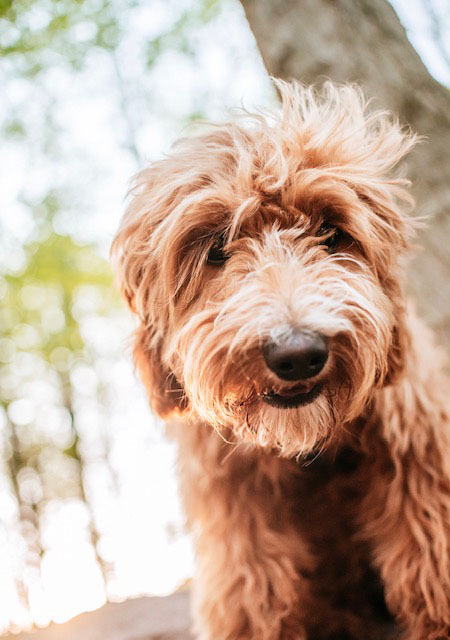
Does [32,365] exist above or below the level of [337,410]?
below

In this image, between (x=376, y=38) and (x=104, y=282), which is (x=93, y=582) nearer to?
Result: (x=104, y=282)

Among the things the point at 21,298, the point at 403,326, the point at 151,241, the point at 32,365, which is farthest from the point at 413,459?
the point at 32,365

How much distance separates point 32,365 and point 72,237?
419 centimetres

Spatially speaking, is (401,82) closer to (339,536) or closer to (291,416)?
(291,416)

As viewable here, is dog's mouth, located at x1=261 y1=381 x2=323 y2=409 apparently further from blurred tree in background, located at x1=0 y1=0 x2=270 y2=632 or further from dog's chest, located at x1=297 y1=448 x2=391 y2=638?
blurred tree in background, located at x1=0 y1=0 x2=270 y2=632

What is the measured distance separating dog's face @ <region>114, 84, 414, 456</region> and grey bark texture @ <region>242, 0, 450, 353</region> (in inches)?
43.5

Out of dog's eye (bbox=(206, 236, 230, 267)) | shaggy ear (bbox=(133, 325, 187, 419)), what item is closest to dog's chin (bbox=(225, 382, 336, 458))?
shaggy ear (bbox=(133, 325, 187, 419))

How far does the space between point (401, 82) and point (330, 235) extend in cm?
182

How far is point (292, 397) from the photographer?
2.15m

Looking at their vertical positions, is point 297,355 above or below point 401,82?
below

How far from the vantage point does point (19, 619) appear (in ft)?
43.4

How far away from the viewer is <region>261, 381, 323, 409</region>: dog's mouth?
2.14m

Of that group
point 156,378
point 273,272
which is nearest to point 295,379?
point 273,272

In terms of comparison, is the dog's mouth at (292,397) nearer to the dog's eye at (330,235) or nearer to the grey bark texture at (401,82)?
the dog's eye at (330,235)
